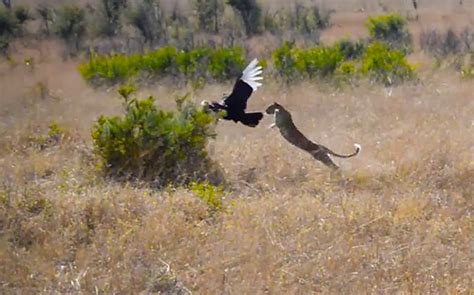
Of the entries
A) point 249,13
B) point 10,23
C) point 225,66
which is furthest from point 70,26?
point 225,66

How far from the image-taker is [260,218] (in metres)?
4.38

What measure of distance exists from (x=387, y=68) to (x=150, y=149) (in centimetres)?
645

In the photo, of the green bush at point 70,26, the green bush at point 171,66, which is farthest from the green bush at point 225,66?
the green bush at point 70,26

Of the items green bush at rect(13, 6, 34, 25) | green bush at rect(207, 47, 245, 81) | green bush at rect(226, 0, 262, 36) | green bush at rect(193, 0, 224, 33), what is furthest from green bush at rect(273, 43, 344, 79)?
green bush at rect(13, 6, 34, 25)

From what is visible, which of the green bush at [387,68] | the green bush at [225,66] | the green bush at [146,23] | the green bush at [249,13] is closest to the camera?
the green bush at [387,68]

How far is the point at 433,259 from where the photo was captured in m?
3.82

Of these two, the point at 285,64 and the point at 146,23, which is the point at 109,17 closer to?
the point at 146,23

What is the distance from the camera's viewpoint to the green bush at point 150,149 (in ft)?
18.9

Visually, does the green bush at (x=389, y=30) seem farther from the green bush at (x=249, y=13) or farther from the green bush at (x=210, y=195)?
the green bush at (x=210, y=195)

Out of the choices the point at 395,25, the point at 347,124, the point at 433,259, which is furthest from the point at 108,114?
the point at 395,25

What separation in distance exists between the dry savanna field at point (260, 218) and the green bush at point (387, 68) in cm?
328

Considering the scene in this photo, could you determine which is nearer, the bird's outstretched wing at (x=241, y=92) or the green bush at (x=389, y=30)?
the bird's outstretched wing at (x=241, y=92)

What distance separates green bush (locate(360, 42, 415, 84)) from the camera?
36.6 feet

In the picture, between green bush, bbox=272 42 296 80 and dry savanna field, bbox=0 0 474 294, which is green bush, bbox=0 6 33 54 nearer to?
green bush, bbox=272 42 296 80
